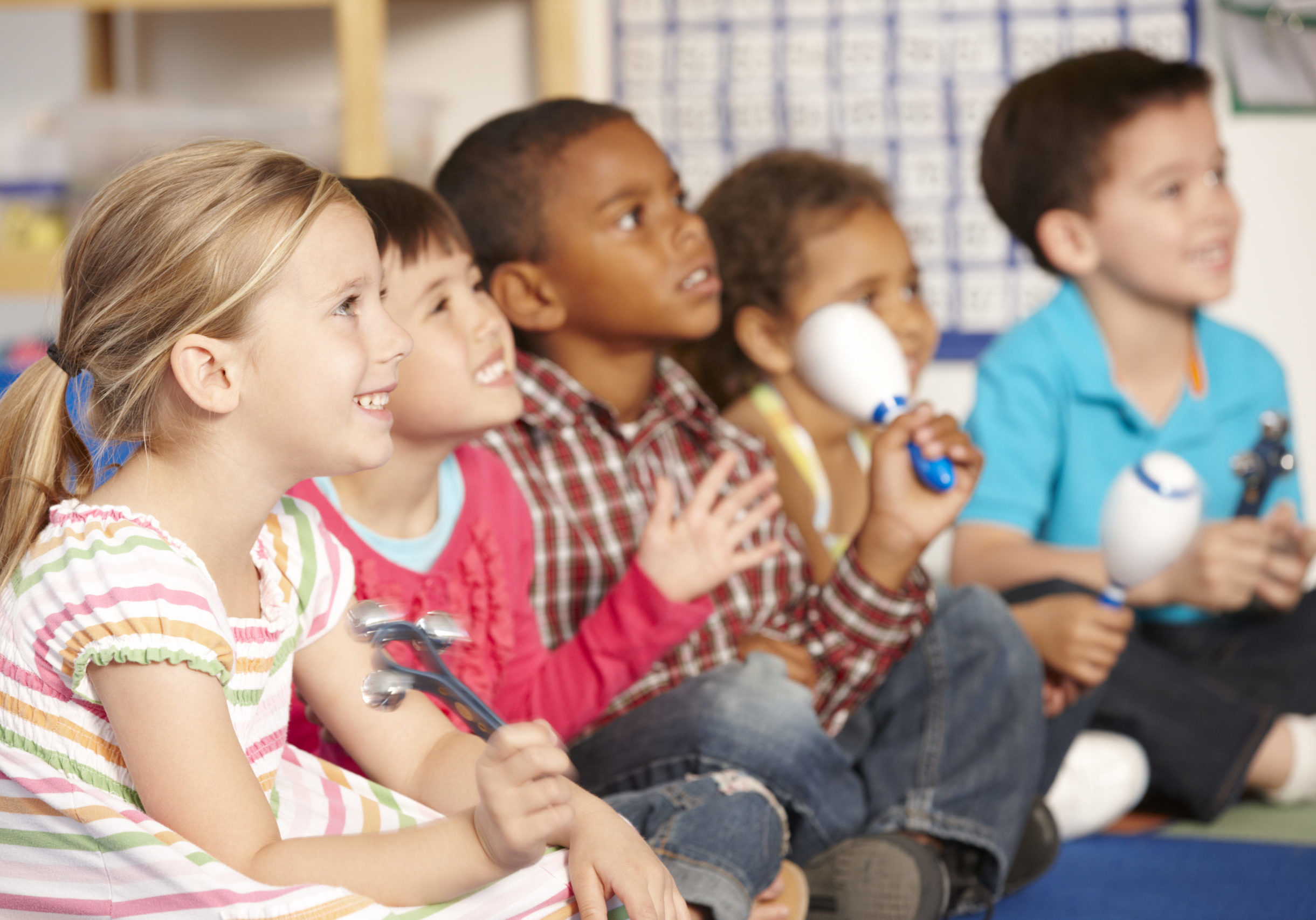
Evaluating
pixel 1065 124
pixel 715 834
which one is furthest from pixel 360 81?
pixel 715 834

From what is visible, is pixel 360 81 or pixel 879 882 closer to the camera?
pixel 879 882

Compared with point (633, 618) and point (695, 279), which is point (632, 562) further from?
point (695, 279)

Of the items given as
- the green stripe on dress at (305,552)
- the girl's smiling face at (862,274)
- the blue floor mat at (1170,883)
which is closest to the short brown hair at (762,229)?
the girl's smiling face at (862,274)

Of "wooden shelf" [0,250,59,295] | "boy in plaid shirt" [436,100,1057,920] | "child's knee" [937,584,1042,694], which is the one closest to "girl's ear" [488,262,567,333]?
"boy in plaid shirt" [436,100,1057,920]

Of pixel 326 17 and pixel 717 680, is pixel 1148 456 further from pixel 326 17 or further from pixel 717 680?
pixel 326 17

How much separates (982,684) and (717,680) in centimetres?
23

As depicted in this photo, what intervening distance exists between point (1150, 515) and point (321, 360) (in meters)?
0.75

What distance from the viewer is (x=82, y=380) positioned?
745mm

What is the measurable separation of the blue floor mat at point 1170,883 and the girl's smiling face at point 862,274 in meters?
0.49

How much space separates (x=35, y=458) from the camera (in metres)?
0.73

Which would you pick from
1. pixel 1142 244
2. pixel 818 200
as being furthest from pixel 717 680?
pixel 1142 244

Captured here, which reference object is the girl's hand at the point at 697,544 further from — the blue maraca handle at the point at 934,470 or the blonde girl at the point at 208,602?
the blonde girl at the point at 208,602

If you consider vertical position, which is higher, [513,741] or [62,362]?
[62,362]

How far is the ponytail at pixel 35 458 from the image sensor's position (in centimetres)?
71
